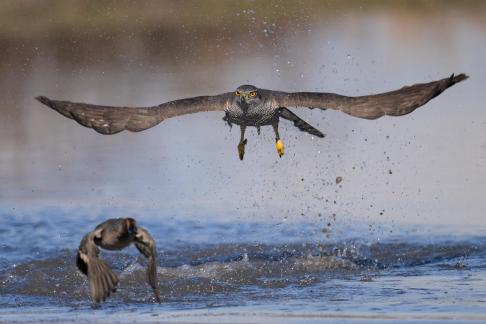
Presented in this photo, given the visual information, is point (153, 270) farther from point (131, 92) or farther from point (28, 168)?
point (131, 92)

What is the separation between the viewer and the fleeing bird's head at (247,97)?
51.5 ft

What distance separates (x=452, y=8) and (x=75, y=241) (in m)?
17.6

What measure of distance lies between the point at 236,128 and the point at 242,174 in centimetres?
332

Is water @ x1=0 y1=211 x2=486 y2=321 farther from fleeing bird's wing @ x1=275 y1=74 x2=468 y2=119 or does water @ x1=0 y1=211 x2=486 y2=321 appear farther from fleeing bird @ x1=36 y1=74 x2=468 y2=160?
fleeing bird's wing @ x1=275 y1=74 x2=468 y2=119

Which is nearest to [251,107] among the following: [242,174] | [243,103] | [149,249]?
[243,103]

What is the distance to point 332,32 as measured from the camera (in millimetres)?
30922

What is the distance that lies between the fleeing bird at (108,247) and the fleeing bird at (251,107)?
1.88 meters

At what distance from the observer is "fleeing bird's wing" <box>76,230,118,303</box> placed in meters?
13.1

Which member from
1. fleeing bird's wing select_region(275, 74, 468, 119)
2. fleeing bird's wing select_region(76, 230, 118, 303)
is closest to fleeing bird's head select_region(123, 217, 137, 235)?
fleeing bird's wing select_region(76, 230, 118, 303)

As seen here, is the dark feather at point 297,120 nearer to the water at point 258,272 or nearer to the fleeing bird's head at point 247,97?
the fleeing bird's head at point 247,97

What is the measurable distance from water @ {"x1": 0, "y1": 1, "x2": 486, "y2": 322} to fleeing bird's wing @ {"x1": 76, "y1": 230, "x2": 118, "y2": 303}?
2.21ft

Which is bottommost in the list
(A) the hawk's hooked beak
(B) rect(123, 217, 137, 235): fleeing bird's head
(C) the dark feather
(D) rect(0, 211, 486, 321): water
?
(D) rect(0, 211, 486, 321): water

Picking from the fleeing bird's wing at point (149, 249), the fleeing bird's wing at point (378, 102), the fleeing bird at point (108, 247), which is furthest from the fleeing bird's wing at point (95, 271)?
the fleeing bird's wing at point (378, 102)

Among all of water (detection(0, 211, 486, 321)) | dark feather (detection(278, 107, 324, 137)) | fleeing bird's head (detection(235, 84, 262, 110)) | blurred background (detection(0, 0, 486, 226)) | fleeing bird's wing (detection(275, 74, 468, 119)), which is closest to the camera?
water (detection(0, 211, 486, 321))
